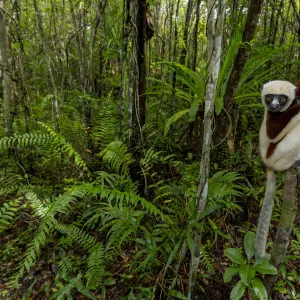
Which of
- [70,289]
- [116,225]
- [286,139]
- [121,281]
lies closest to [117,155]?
[116,225]

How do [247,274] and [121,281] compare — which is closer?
[247,274]

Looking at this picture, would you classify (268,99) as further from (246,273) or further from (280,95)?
(246,273)

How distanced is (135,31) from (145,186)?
1949mm

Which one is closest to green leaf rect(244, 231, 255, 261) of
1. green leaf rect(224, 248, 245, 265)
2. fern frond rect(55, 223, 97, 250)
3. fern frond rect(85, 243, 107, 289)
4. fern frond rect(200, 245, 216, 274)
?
green leaf rect(224, 248, 245, 265)

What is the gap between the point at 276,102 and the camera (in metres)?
1.81

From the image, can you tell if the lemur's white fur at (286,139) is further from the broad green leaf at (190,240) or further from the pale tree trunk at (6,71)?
the pale tree trunk at (6,71)

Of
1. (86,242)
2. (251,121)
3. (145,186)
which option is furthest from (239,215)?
(251,121)

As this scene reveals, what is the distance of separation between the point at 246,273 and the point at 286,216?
47 cm

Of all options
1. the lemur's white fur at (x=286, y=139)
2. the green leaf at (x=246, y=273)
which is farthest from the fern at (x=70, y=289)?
the lemur's white fur at (x=286, y=139)

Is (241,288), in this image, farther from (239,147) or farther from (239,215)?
(239,147)

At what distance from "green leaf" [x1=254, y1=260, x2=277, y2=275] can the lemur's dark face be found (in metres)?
1.12

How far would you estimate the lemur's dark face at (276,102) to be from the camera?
1.80 m

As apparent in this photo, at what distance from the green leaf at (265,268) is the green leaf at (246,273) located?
4 centimetres

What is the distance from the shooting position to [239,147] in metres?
4.03
